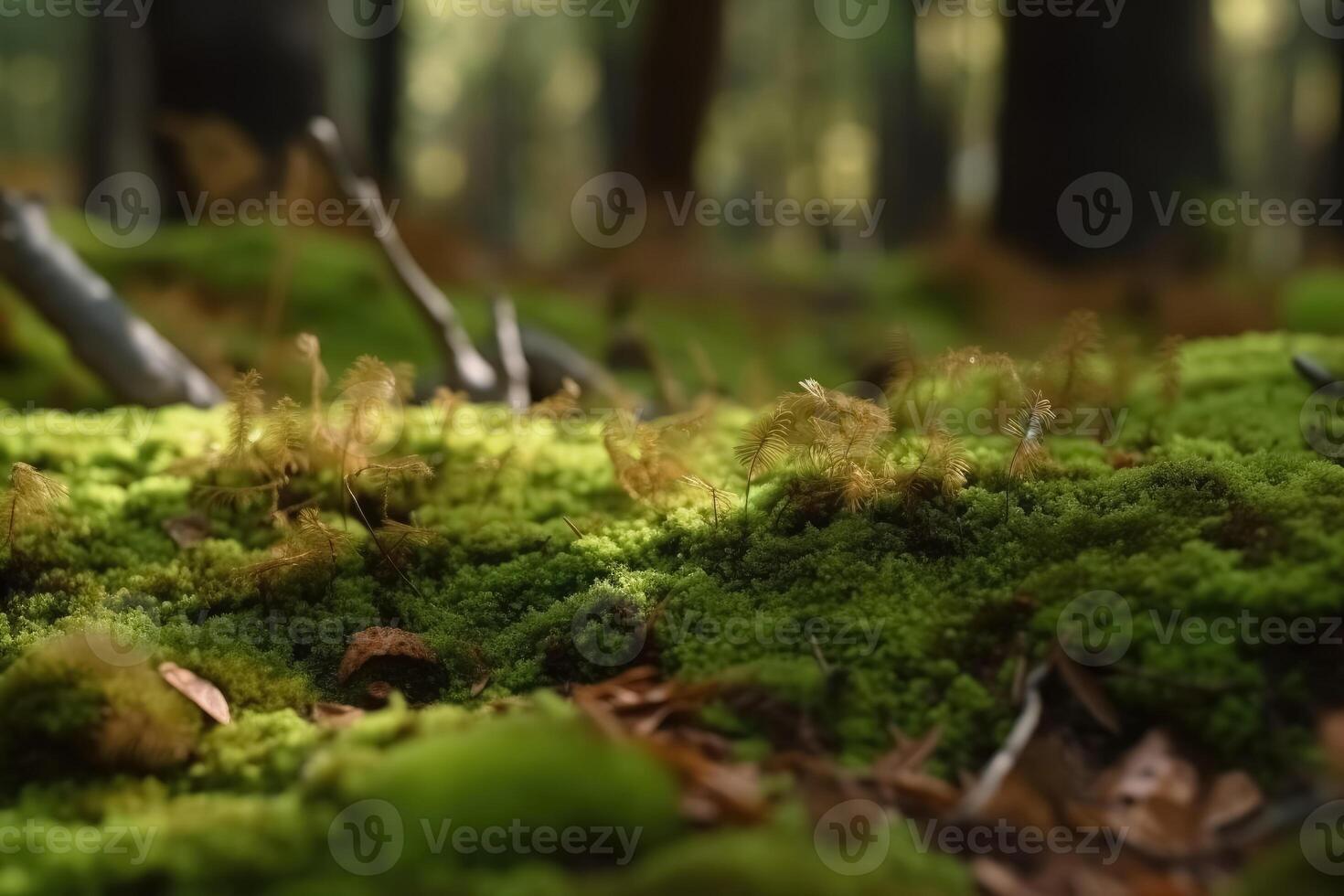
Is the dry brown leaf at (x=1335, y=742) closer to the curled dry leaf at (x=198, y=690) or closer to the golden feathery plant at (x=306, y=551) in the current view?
the curled dry leaf at (x=198, y=690)

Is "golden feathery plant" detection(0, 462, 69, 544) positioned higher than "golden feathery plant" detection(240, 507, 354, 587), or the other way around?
"golden feathery plant" detection(0, 462, 69, 544)

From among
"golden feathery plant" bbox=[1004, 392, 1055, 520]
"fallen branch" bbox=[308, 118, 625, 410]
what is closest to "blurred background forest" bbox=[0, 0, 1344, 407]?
"fallen branch" bbox=[308, 118, 625, 410]

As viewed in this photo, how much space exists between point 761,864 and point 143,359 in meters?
3.41

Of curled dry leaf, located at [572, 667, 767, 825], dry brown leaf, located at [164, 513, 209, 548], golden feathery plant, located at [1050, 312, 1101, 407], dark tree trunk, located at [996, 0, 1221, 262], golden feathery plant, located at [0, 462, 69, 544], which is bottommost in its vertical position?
dry brown leaf, located at [164, 513, 209, 548]

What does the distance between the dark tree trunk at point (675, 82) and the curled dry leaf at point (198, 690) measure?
10427mm

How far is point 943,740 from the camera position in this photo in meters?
1.97

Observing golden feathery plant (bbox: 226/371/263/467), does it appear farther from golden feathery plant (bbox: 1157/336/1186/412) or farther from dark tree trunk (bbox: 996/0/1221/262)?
dark tree trunk (bbox: 996/0/1221/262)

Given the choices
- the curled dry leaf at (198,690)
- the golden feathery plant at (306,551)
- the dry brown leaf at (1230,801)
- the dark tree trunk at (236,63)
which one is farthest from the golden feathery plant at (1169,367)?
the dark tree trunk at (236,63)

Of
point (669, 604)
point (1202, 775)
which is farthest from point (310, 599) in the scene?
point (1202, 775)

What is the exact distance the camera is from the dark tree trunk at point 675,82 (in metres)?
11.6

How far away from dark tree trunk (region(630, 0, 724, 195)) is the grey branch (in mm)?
8684

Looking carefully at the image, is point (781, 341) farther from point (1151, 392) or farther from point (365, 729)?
point (365, 729)

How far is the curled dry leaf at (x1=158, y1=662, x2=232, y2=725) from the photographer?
2.16 meters

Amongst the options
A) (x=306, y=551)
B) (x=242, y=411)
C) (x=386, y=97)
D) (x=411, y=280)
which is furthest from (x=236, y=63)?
(x=386, y=97)
